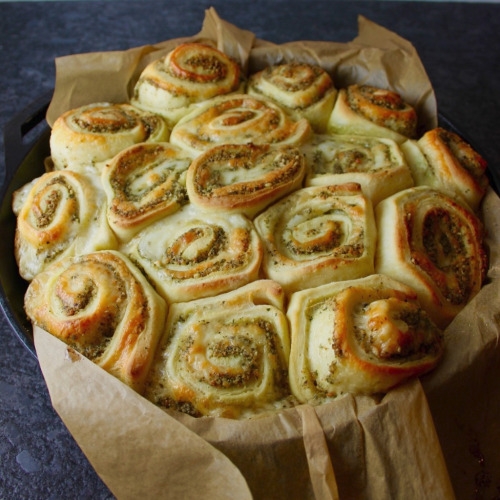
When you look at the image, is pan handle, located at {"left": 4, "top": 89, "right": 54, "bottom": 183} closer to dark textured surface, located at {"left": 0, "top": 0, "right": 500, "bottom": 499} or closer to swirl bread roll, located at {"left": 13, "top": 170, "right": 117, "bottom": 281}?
swirl bread roll, located at {"left": 13, "top": 170, "right": 117, "bottom": 281}

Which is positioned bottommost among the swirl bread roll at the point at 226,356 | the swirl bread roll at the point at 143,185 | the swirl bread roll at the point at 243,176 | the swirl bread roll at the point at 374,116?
the swirl bread roll at the point at 226,356

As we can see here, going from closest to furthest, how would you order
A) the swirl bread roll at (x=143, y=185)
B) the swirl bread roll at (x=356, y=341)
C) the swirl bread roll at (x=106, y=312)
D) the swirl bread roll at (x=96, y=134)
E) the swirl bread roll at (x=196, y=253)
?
the swirl bread roll at (x=356, y=341)
the swirl bread roll at (x=106, y=312)
the swirl bread roll at (x=196, y=253)
the swirl bread roll at (x=143, y=185)
the swirl bread roll at (x=96, y=134)

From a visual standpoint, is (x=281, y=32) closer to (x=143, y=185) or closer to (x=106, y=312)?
(x=143, y=185)

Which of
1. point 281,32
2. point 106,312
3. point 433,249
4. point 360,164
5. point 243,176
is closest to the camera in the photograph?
point 106,312

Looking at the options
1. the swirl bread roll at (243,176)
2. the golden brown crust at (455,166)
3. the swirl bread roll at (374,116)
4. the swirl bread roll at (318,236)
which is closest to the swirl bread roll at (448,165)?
the golden brown crust at (455,166)

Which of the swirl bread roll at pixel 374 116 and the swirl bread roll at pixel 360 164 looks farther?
the swirl bread roll at pixel 374 116

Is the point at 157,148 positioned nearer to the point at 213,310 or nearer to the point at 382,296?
the point at 213,310

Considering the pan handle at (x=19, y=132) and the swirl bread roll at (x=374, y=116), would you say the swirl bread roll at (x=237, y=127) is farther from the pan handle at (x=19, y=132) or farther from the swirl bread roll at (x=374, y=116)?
the pan handle at (x=19, y=132)

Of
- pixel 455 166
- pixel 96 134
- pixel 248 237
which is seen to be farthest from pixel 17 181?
pixel 455 166

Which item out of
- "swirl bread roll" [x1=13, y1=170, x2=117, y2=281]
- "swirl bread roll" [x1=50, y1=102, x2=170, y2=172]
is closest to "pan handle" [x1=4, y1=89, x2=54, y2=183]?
"swirl bread roll" [x1=50, y1=102, x2=170, y2=172]
